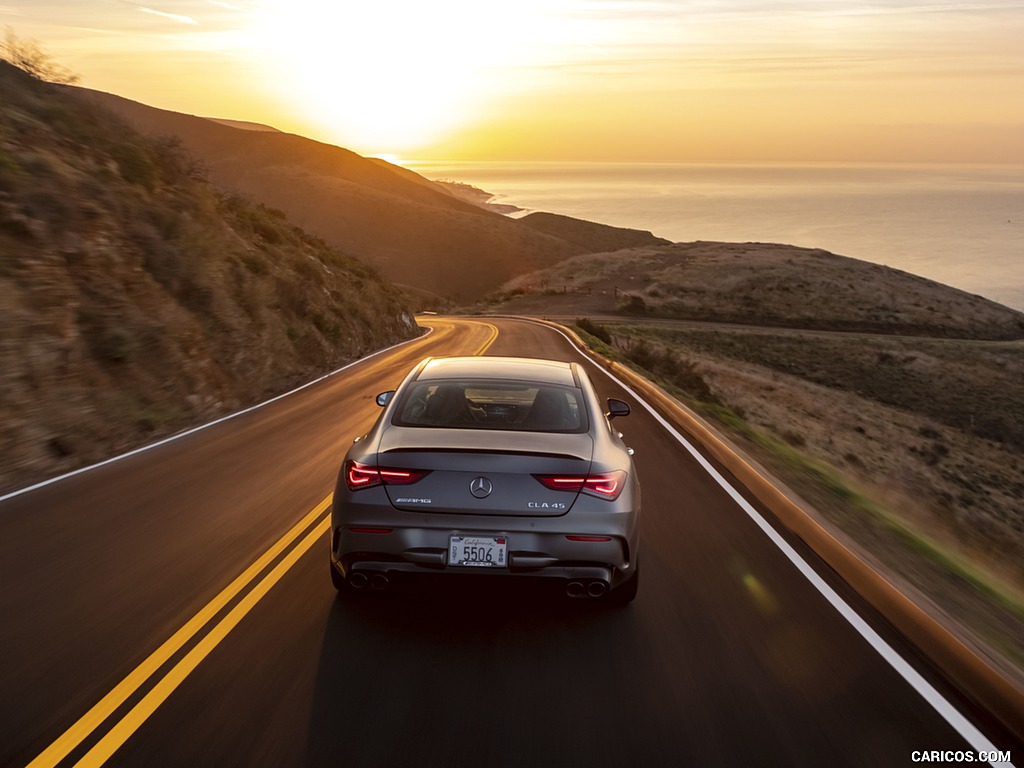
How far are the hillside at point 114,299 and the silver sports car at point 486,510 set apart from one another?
620cm

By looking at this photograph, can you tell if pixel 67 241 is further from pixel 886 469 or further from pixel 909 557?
pixel 886 469

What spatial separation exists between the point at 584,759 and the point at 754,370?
4138 centimetres

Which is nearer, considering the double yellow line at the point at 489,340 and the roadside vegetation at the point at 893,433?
the roadside vegetation at the point at 893,433

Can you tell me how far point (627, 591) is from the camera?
5.71 m

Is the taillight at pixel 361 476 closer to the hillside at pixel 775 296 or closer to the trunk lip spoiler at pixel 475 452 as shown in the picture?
the trunk lip spoiler at pixel 475 452

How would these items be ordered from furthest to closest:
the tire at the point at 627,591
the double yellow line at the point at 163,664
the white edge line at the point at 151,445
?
the white edge line at the point at 151,445 → the tire at the point at 627,591 → the double yellow line at the point at 163,664

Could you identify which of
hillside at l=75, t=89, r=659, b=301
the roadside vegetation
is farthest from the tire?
hillside at l=75, t=89, r=659, b=301

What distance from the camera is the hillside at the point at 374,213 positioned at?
135500mm

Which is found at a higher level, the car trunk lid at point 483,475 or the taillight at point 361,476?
the car trunk lid at point 483,475

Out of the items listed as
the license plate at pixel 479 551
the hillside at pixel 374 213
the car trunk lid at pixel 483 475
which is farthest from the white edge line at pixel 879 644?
the hillside at pixel 374 213

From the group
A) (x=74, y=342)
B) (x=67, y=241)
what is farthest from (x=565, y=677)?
(x=67, y=241)

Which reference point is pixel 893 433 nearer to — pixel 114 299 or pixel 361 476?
pixel 114 299

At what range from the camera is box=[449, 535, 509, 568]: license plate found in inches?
202

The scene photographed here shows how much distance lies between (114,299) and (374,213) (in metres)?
149
